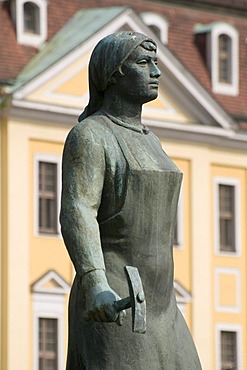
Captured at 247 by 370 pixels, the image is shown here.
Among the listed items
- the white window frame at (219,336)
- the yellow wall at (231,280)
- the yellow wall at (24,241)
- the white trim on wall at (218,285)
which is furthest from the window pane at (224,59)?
the yellow wall at (24,241)

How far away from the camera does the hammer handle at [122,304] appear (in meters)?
9.05

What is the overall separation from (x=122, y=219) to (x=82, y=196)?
0.22 meters

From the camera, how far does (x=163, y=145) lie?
153 ft

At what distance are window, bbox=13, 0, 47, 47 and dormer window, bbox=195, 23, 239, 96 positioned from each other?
14.8ft

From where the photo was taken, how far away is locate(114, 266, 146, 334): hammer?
29.3 ft

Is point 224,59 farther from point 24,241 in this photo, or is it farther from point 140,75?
point 140,75

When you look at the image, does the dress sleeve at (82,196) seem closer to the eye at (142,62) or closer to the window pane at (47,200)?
the eye at (142,62)

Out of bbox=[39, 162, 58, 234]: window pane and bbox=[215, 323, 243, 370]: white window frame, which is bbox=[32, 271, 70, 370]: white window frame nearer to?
bbox=[39, 162, 58, 234]: window pane

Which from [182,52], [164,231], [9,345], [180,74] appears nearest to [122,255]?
[164,231]

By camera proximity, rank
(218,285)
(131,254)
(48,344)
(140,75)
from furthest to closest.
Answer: (218,285) < (48,344) < (140,75) < (131,254)

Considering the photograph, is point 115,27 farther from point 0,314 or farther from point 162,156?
point 162,156

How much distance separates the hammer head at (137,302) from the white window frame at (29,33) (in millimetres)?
37659

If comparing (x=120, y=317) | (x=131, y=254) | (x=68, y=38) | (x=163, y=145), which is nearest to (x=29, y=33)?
(x=68, y=38)

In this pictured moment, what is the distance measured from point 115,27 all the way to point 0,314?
6377mm
